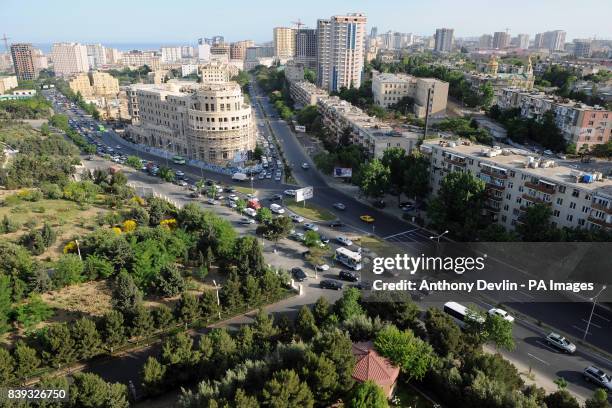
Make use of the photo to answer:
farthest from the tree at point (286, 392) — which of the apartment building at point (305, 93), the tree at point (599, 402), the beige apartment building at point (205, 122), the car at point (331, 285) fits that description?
→ the apartment building at point (305, 93)

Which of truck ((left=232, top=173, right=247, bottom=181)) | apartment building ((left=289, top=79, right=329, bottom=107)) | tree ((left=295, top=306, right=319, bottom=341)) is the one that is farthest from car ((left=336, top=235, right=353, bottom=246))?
apartment building ((left=289, top=79, right=329, bottom=107))

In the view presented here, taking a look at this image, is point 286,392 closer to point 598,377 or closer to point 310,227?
point 598,377

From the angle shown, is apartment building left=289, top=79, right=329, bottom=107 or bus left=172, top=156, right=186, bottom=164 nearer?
bus left=172, top=156, right=186, bottom=164

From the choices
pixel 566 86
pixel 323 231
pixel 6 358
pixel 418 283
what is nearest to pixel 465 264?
pixel 418 283

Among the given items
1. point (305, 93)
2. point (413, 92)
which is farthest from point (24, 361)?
point (305, 93)

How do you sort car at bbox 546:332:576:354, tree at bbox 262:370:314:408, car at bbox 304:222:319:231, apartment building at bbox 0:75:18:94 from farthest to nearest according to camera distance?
apartment building at bbox 0:75:18:94 → car at bbox 304:222:319:231 → car at bbox 546:332:576:354 → tree at bbox 262:370:314:408

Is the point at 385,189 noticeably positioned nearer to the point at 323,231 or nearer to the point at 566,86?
the point at 323,231

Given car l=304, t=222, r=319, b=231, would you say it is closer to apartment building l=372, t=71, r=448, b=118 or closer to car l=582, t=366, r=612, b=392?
car l=582, t=366, r=612, b=392
